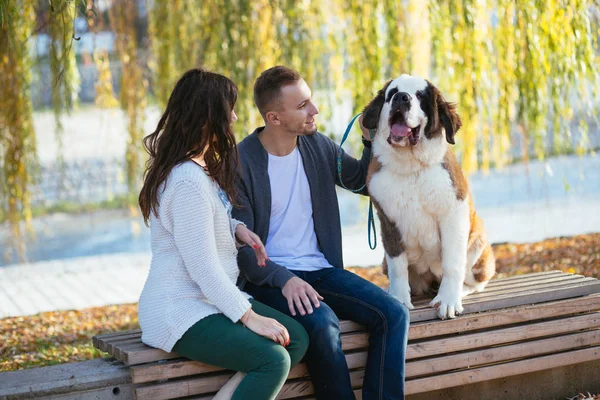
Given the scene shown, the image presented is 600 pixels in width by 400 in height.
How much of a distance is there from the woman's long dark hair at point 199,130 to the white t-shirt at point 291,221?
17.4 inches

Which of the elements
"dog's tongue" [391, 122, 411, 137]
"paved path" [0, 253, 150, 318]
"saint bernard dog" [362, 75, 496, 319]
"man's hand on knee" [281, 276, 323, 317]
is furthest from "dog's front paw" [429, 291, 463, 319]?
"paved path" [0, 253, 150, 318]

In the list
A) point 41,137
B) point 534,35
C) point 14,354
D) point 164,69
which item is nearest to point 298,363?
point 14,354

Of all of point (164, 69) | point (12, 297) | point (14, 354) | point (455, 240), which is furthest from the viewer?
point (12, 297)

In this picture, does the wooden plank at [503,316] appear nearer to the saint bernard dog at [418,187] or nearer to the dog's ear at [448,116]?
the saint bernard dog at [418,187]

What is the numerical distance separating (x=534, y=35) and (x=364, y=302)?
9.51ft

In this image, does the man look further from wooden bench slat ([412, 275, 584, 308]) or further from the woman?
wooden bench slat ([412, 275, 584, 308])

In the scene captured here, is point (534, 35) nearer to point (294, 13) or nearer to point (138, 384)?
point (294, 13)

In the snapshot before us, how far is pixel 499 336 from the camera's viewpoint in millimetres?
3691

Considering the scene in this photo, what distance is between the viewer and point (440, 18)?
19.4 feet

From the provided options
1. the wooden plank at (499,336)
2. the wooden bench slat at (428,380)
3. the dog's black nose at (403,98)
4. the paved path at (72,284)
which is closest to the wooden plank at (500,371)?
the wooden bench slat at (428,380)

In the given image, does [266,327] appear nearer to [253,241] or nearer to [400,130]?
[253,241]

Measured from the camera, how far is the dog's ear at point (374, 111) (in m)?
3.67

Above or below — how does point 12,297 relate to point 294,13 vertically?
below

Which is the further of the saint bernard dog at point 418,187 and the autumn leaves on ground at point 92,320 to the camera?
the autumn leaves on ground at point 92,320
